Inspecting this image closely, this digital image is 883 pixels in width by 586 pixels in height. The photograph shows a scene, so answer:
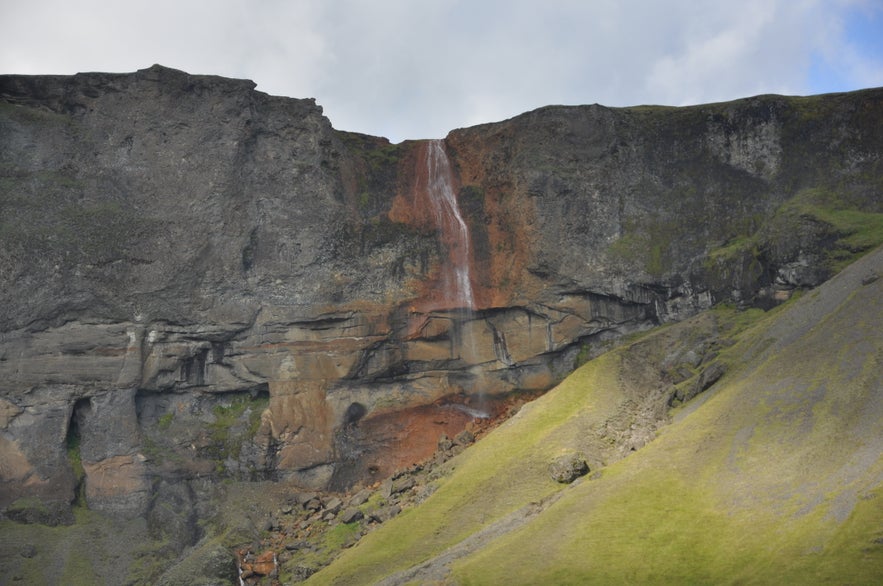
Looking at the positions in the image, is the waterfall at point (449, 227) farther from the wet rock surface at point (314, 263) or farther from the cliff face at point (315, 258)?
the wet rock surface at point (314, 263)

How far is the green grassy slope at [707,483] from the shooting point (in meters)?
44.4

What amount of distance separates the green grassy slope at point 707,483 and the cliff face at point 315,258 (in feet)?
39.2

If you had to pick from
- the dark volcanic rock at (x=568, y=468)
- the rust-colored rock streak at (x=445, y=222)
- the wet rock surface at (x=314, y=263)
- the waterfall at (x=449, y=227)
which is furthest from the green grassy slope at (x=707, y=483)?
the waterfall at (x=449, y=227)

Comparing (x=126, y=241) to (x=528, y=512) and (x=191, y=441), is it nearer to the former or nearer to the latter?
(x=191, y=441)

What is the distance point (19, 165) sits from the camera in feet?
268

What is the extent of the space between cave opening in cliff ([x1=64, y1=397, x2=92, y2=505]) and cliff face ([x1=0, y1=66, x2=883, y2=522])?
1.07 ft

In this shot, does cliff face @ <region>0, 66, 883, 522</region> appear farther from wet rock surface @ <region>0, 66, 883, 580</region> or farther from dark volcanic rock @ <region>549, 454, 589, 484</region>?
dark volcanic rock @ <region>549, 454, 589, 484</region>

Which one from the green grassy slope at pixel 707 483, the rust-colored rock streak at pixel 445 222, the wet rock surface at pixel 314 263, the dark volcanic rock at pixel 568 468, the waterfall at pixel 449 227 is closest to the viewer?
the green grassy slope at pixel 707 483

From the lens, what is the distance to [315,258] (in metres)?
85.2

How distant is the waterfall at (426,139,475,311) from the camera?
86938mm

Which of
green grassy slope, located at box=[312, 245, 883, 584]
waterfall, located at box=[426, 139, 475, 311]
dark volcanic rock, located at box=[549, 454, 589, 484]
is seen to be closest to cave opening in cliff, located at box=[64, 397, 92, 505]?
green grassy slope, located at box=[312, 245, 883, 584]

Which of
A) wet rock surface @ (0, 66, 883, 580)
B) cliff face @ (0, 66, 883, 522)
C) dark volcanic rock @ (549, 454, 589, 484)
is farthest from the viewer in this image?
cliff face @ (0, 66, 883, 522)

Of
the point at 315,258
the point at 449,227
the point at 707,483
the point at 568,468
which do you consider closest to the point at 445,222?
the point at 449,227

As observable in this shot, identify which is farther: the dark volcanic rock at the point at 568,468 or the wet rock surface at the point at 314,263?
the wet rock surface at the point at 314,263
